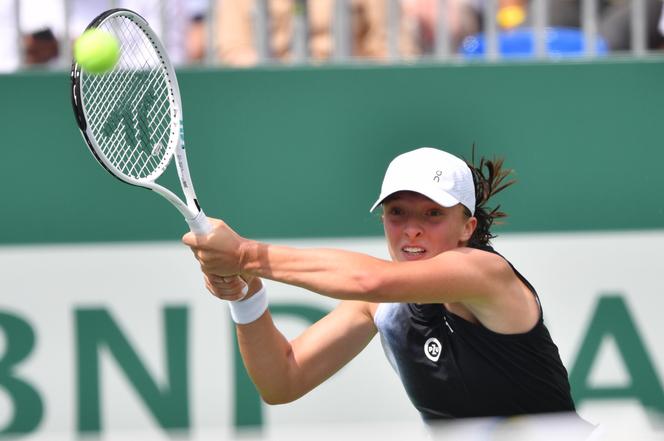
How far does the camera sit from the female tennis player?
3.21 m

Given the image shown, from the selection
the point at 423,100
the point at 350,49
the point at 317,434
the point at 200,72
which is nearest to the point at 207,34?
the point at 200,72

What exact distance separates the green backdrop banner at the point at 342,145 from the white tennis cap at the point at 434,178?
177cm

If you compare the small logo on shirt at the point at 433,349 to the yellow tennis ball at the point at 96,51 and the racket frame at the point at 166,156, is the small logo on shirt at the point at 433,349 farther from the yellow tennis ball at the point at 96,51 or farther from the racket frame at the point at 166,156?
the yellow tennis ball at the point at 96,51

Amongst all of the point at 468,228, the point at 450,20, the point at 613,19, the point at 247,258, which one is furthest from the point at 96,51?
the point at 613,19

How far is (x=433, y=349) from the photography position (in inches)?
136

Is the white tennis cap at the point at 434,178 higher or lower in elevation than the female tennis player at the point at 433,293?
higher

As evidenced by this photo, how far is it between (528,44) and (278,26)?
111cm

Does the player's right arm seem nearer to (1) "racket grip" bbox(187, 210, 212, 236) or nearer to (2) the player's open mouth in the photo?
(2) the player's open mouth

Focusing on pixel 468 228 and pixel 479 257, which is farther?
pixel 468 228

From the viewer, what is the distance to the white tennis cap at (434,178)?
11.0ft

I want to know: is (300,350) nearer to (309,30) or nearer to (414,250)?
(414,250)

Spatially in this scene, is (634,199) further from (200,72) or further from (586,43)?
(200,72)

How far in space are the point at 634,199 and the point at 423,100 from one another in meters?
1.01

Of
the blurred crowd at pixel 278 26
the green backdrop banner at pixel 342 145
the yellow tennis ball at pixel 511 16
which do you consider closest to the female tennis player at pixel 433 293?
the green backdrop banner at pixel 342 145
